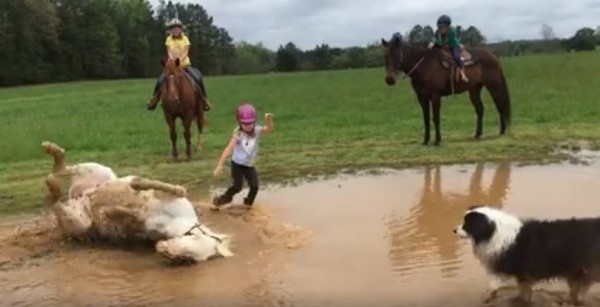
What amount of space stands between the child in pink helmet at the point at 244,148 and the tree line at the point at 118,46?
6774 cm

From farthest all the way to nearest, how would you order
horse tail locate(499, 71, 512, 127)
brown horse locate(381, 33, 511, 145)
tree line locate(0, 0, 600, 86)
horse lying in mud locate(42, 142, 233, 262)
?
tree line locate(0, 0, 600, 86)
horse tail locate(499, 71, 512, 127)
brown horse locate(381, 33, 511, 145)
horse lying in mud locate(42, 142, 233, 262)

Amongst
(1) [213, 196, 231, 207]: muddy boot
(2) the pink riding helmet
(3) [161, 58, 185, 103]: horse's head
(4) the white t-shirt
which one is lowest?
(1) [213, 196, 231, 207]: muddy boot

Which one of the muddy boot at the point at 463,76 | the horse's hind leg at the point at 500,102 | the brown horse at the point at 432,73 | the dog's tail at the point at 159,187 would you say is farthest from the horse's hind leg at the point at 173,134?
the dog's tail at the point at 159,187

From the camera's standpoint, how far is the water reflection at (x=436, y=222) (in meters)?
7.47

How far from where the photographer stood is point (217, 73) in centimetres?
11019

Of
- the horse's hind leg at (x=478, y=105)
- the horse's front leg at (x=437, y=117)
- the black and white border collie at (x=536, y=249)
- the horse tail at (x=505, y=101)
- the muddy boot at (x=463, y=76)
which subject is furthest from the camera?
the horse tail at (x=505, y=101)

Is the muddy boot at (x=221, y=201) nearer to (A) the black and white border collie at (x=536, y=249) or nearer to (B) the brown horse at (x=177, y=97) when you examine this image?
(A) the black and white border collie at (x=536, y=249)

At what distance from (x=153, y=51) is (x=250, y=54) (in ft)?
89.5

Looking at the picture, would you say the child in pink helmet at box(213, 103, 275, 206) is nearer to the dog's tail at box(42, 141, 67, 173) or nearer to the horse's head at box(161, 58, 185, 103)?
the dog's tail at box(42, 141, 67, 173)

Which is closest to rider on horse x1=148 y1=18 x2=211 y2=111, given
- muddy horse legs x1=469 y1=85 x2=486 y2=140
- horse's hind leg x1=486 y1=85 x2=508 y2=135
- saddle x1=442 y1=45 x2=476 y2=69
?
saddle x1=442 y1=45 x2=476 y2=69

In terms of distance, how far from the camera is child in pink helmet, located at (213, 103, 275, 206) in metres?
9.62

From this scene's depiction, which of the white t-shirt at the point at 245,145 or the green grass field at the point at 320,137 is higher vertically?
the white t-shirt at the point at 245,145

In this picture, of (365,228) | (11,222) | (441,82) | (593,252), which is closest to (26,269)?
(11,222)

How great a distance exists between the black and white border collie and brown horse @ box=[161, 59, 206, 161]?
32.9ft
